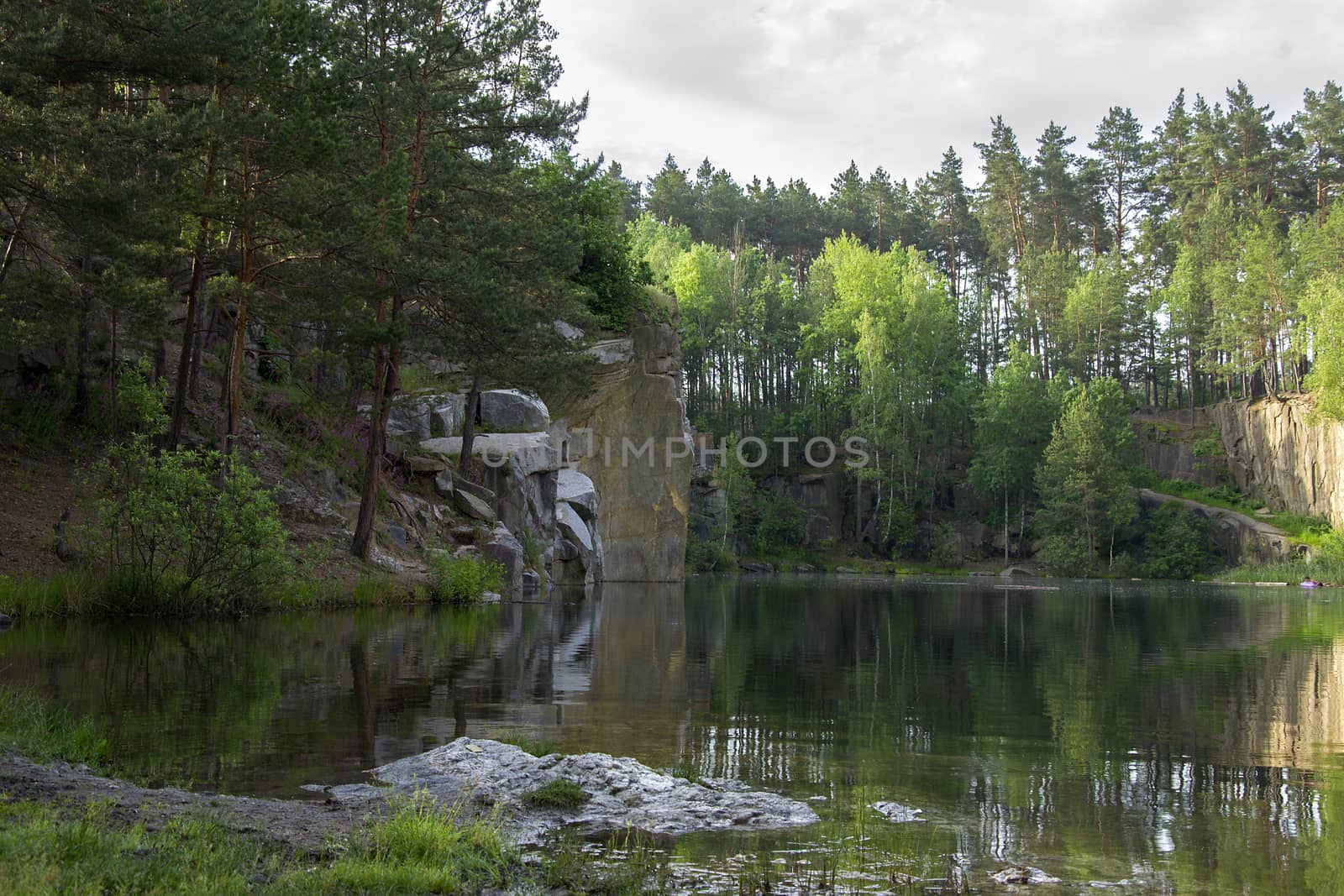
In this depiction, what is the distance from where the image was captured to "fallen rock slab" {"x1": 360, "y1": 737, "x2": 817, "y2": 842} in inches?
271

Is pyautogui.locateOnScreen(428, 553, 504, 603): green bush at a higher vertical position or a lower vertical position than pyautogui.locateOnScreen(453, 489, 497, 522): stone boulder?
lower

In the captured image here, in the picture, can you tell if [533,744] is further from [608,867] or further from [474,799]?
[608,867]

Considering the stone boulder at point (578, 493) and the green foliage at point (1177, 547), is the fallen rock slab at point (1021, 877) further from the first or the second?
the green foliage at point (1177, 547)

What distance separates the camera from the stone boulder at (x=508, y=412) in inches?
1505

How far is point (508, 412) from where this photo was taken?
38500 millimetres

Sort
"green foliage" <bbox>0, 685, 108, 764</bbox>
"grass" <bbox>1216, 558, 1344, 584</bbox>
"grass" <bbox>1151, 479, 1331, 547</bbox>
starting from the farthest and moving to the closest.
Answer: "grass" <bbox>1151, 479, 1331, 547</bbox>, "grass" <bbox>1216, 558, 1344, 584</bbox>, "green foliage" <bbox>0, 685, 108, 764</bbox>

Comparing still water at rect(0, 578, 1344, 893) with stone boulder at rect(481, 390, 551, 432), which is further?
stone boulder at rect(481, 390, 551, 432)

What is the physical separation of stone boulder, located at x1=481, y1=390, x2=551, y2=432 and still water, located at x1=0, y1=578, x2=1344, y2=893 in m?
15.9

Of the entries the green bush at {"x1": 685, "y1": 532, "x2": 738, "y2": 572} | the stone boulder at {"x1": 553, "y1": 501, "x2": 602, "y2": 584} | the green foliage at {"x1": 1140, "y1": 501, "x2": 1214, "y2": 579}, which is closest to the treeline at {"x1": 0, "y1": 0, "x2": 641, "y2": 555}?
the stone boulder at {"x1": 553, "y1": 501, "x2": 602, "y2": 584}

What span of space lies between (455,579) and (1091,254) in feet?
254

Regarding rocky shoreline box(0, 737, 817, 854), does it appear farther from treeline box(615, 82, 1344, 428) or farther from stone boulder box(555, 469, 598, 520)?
treeline box(615, 82, 1344, 428)

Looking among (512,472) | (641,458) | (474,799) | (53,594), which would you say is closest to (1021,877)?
(474,799)

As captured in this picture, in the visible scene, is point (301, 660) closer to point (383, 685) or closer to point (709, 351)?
point (383, 685)

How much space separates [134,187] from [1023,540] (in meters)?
67.4
